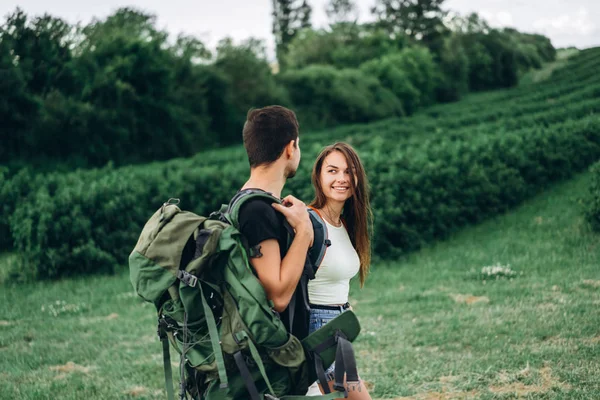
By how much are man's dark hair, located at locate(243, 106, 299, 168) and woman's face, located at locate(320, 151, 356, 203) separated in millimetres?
655

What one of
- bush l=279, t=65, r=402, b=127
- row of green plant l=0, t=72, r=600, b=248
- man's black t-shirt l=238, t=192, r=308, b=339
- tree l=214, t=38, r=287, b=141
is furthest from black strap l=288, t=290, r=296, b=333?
bush l=279, t=65, r=402, b=127

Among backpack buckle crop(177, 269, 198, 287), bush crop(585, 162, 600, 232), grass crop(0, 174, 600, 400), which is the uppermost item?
backpack buckle crop(177, 269, 198, 287)

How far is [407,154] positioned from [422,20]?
69811 millimetres

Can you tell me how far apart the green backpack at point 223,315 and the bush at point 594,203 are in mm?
9276

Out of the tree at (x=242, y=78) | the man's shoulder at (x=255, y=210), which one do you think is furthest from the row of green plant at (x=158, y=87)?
the man's shoulder at (x=255, y=210)

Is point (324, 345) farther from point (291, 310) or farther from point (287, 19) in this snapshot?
point (287, 19)

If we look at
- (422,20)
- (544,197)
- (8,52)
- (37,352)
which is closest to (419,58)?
(422,20)

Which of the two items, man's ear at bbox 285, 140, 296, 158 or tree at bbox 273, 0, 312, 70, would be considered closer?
man's ear at bbox 285, 140, 296, 158

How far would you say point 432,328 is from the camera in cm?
722

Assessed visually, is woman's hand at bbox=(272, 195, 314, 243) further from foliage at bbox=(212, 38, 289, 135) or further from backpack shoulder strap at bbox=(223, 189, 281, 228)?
foliage at bbox=(212, 38, 289, 135)

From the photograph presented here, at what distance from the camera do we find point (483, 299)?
324 inches

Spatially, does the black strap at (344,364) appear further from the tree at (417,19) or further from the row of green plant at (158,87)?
the tree at (417,19)

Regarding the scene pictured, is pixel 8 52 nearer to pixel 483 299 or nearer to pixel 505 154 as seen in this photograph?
pixel 505 154

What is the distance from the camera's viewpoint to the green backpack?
7.89 ft
